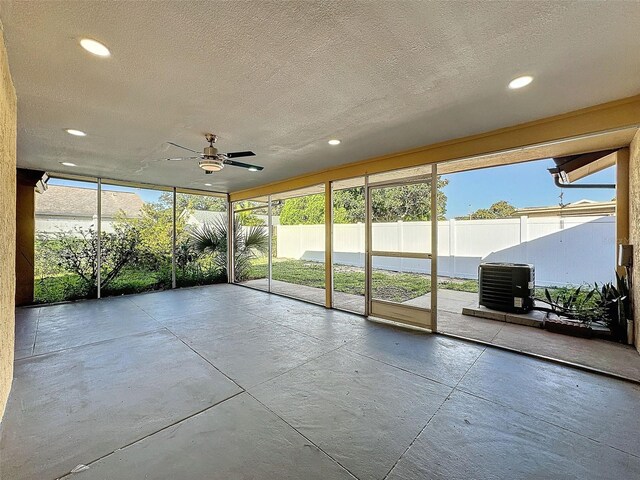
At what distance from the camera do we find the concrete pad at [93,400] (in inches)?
71.0

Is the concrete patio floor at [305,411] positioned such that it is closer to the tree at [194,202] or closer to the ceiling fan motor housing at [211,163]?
the ceiling fan motor housing at [211,163]

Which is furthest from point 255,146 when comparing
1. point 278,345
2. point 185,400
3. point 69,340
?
point 69,340

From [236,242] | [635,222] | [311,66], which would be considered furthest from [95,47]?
[236,242]

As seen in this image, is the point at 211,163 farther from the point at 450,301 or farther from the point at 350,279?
the point at 350,279

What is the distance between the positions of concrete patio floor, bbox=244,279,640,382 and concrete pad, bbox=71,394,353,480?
3000 mm

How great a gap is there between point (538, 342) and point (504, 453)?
8.32 feet

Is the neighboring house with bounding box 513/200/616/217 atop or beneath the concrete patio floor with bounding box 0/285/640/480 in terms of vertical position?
atop

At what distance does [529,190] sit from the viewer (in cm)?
867

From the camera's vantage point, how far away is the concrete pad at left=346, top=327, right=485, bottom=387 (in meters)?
2.89

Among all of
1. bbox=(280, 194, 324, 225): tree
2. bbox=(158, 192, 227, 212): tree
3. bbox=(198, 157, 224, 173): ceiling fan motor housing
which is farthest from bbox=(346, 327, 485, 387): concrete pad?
bbox=(280, 194, 324, 225): tree

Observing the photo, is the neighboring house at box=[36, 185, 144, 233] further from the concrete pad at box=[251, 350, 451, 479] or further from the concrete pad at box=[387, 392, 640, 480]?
the concrete pad at box=[387, 392, 640, 480]

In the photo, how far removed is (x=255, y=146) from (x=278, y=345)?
2889mm

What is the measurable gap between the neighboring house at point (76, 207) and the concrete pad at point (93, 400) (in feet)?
13.6

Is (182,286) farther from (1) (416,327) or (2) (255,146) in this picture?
(1) (416,327)
